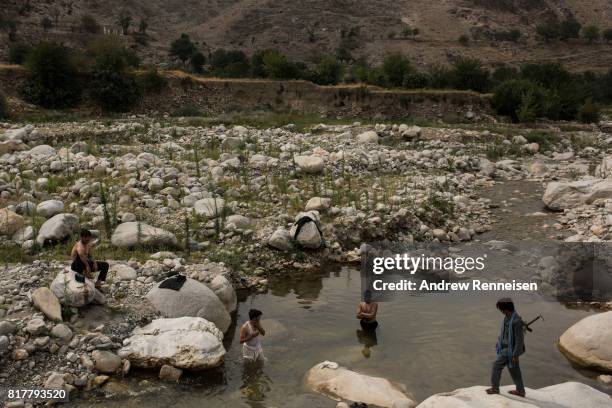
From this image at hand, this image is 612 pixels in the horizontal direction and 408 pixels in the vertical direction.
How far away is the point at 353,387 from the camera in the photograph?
5637mm

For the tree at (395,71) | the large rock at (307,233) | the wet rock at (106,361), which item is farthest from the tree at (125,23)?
the wet rock at (106,361)

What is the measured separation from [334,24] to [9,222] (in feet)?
200

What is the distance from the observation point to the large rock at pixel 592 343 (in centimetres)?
607

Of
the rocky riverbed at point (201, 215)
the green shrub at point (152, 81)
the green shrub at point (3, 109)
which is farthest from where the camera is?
the green shrub at point (152, 81)

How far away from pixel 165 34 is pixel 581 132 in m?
48.6

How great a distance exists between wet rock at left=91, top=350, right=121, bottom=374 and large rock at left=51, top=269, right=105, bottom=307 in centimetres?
82

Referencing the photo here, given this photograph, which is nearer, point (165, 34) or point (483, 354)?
point (483, 354)

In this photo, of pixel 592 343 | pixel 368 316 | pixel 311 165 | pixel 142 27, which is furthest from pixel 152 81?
pixel 142 27

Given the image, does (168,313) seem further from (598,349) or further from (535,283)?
(535,283)

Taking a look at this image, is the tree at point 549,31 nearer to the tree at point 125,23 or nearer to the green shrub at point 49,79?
the tree at point 125,23

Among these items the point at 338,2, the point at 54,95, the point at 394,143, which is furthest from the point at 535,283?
the point at 338,2

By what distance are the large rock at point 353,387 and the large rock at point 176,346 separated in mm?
1144

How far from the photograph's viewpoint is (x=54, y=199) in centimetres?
1071

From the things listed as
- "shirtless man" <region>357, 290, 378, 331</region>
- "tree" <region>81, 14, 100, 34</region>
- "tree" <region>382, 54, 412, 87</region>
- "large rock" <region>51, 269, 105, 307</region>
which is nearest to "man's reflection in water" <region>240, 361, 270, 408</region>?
"shirtless man" <region>357, 290, 378, 331</region>
